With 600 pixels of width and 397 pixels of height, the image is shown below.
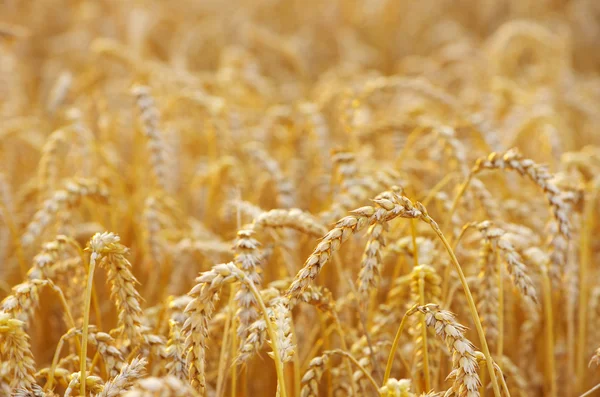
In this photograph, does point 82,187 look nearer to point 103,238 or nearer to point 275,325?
point 103,238

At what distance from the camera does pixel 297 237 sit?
2.13 m

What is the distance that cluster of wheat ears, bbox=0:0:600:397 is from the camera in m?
1.08

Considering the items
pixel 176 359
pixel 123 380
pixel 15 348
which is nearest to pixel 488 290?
pixel 176 359

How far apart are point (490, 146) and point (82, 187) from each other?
4.49 ft

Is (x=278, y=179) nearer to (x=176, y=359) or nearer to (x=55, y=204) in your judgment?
(x=55, y=204)

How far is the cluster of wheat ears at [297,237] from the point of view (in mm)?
1076

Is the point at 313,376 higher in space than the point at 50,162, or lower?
lower

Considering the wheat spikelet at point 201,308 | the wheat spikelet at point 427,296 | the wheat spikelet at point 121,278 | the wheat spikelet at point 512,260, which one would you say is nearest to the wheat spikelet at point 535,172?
the wheat spikelet at point 512,260

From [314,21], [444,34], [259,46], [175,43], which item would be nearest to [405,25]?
[444,34]

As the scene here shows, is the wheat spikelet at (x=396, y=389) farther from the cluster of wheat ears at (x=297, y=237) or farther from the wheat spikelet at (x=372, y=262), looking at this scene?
the wheat spikelet at (x=372, y=262)

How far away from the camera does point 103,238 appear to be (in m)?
1.06

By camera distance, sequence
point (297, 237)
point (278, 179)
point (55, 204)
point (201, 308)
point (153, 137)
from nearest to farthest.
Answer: point (201, 308)
point (55, 204)
point (153, 137)
point (278, 179)
point (297, 237)

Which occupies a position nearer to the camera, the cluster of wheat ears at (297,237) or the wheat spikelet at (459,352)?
the wheat spikelet at (459,352)

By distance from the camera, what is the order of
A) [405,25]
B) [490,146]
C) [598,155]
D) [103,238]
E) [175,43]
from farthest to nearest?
[405,25] → [175,43] → [598,155] → [490,146] → [103,238]
